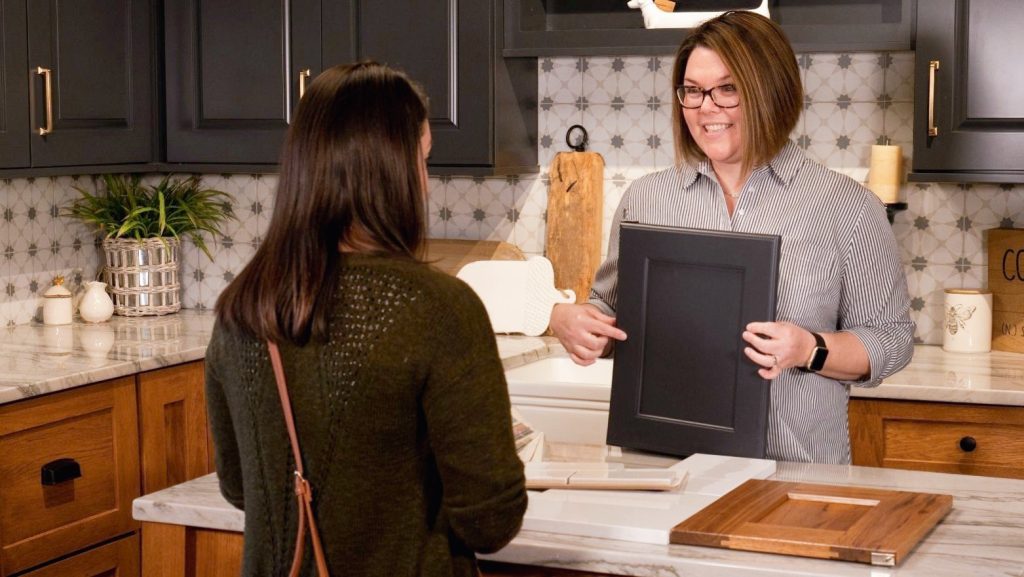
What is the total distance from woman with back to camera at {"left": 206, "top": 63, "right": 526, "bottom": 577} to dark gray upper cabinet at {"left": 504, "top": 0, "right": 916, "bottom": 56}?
6.71 feet

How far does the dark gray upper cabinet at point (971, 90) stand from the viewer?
3.00m

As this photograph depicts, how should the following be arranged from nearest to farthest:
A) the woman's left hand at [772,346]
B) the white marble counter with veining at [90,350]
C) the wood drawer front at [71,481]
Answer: the woman's left hand at [772,346] → the wood drawer front at [71,481] → the white marble counter with veining at [90,350]

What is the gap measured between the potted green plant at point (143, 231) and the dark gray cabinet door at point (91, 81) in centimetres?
21

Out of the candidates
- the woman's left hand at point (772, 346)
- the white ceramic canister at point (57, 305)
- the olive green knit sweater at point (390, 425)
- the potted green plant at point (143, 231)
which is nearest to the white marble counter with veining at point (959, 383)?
the woman's left hand at point (772, 346)

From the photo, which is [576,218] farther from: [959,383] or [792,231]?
[792,231]

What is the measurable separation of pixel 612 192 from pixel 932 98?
100cm

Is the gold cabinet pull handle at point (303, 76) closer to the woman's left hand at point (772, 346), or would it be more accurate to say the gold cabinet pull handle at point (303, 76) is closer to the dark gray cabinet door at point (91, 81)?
the dark gray cabinet door at point (91, 81)

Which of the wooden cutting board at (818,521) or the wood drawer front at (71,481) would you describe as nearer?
the wooden cutting board at (818,521)

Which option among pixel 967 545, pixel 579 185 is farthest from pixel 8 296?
pixel 967 545

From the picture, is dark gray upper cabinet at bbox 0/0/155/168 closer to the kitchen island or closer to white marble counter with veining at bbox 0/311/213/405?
white marble counter with veining at bbox 0/311/213/405

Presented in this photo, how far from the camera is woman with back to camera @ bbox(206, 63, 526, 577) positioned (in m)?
1.27

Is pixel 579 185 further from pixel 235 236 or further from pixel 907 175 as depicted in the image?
pixel 235 236

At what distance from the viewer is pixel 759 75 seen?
2.09 metres

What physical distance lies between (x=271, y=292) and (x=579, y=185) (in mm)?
2406
